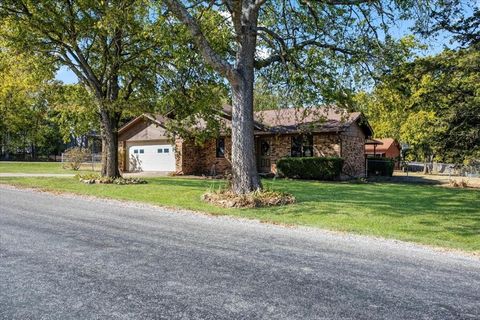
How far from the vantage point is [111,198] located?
41.9 feet

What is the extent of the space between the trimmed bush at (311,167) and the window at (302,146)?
56.5 inches

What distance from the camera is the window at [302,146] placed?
77.9 feet

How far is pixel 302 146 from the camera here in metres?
24.0

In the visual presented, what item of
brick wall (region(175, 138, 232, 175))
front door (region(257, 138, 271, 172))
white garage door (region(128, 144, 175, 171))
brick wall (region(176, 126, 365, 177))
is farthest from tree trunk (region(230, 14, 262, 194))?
white garage door (region(128, 144, 175, 171))

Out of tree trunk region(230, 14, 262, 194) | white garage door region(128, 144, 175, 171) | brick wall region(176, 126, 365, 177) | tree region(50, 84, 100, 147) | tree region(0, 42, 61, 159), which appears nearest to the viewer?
tree trunk region(230, 14, 262, 194)

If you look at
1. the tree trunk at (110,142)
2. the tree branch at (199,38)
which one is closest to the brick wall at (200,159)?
the tree trunk at (110,142)

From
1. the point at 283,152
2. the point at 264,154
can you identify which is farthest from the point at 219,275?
the point at 264,154

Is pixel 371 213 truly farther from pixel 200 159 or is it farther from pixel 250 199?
pixel 200 159

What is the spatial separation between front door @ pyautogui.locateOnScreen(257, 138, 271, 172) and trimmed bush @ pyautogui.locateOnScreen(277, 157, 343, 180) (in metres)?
1.81

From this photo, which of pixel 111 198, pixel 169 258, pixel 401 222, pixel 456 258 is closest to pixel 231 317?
pixel 169 258

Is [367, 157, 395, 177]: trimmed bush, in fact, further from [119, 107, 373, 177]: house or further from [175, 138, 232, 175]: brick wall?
[175, 138, 232, 175]: brick wall

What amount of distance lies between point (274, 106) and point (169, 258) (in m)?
12.2

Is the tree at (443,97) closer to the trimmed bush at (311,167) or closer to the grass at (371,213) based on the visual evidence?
the grass at (371,213)

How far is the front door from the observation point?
25.1 metres
